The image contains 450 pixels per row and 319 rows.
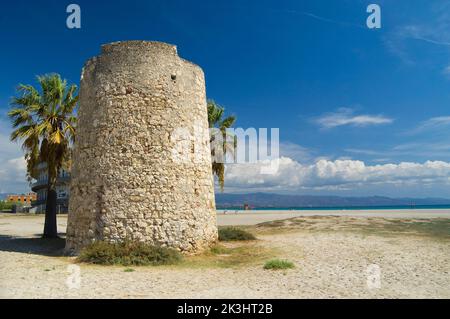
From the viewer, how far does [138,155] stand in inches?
469

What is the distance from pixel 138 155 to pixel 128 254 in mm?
3247

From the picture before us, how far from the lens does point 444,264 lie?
416 inches

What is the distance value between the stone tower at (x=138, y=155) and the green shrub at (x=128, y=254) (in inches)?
14.9

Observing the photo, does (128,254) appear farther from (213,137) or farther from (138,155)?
(213,137)

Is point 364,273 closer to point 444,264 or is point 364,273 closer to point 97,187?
point 444,264

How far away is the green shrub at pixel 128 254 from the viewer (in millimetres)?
10672

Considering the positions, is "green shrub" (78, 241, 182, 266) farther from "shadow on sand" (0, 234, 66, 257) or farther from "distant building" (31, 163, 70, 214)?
"distant building" (31, 163, 70, 214)

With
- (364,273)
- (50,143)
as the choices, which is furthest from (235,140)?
(364,273)

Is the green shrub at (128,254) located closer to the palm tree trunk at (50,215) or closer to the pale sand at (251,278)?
the pale sand at (251,278)

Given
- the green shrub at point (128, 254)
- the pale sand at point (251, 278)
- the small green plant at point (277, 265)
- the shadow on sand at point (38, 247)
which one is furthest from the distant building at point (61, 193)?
the small green plant at point (277, 265)

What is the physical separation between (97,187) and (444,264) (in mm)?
11243

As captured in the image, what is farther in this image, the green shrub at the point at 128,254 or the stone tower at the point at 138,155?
the stone tower at the point at 138,155

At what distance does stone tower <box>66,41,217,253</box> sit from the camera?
11695mm

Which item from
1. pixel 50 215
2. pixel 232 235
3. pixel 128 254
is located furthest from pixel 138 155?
pixel 50 215
